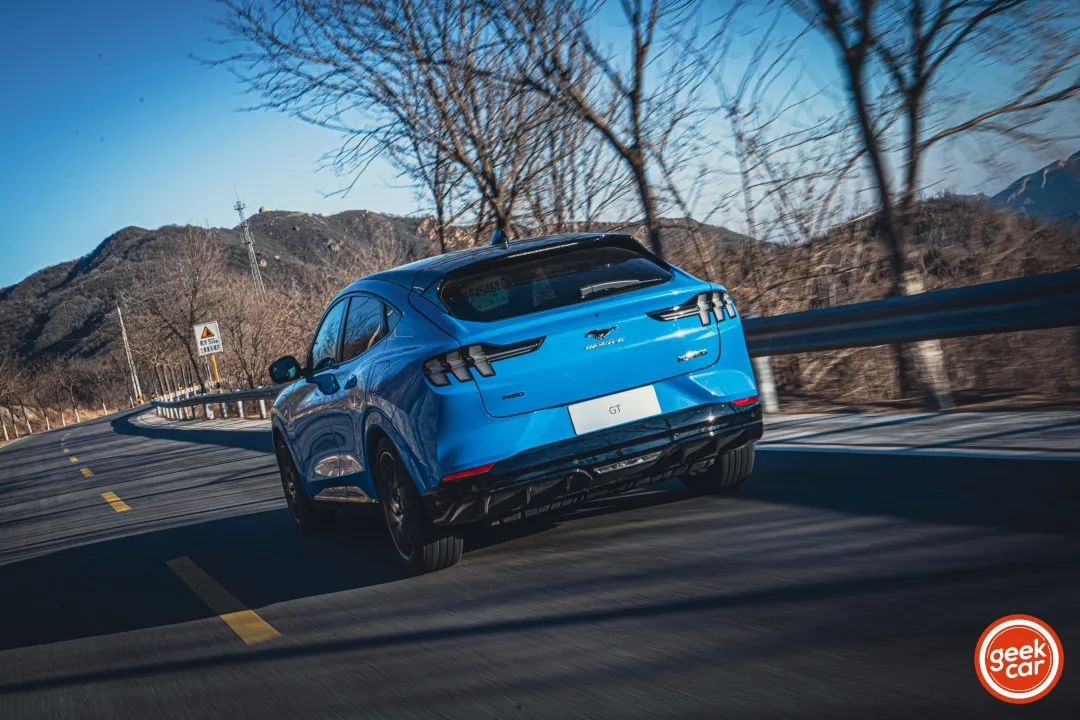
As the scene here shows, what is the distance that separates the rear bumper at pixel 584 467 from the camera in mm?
4766

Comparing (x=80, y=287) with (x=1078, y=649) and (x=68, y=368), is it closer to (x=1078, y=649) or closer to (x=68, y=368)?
(x=68, y=368)

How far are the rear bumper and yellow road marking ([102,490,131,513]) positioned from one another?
7528 mm

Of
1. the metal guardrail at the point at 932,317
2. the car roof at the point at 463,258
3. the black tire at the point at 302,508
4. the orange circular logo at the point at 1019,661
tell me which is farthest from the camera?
the black tire at the point at 302,508

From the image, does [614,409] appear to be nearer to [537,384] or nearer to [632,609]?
[537,384]

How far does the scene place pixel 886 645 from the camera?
324 cm

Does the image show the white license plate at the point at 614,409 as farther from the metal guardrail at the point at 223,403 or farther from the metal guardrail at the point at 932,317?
the metal guardrail at the point at 223,403

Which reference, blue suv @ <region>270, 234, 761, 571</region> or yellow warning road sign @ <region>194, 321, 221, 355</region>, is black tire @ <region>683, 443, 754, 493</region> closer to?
blue suv @ <region>270, 234, 761, 571</region>

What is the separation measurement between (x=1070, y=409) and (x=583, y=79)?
7.99 metres

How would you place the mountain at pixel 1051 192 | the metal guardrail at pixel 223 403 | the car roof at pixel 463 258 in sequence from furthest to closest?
1. the metal guardrail at pixel 223 403
2. the mountain at pixel 1051 192
3. the car roof at pixel 463 258

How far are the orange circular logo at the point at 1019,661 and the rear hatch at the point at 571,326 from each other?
2206mm

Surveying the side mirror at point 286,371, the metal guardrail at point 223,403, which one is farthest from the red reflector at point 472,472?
the metal guardrail at point 223,403

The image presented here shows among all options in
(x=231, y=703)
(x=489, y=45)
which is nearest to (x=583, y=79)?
(x=489, y=45)

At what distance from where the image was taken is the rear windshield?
5047 mm

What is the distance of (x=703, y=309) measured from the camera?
17.0 feet
